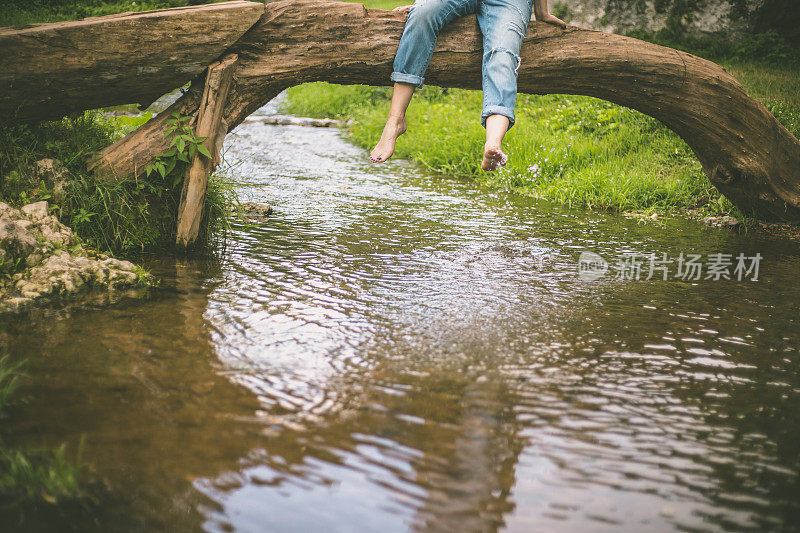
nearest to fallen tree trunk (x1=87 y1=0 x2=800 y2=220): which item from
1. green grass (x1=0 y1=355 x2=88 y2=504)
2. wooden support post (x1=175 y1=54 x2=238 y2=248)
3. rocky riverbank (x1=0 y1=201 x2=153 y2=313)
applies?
wooden support post (x1=175 y1=54 x2=238 y2=248)

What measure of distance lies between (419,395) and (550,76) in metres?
3.18

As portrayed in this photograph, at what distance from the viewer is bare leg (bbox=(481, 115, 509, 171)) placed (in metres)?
4.02

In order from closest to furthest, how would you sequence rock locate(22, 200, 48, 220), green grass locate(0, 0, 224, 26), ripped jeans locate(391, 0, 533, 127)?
rock locate(22, 200, 48, 220) < ripped jeans locate(391, 0, 533, 127) < green grass locate(0, 0, 224, 26)

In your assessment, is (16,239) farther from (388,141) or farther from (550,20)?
(550,20)

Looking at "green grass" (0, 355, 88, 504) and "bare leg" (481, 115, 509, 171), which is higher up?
"bare leg" (481, 115, 509, 171)

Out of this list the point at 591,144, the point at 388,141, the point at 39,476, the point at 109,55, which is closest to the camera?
the point at 39,476

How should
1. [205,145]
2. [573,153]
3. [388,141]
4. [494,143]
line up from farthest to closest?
[573,153]
[388,141]
[205,145]
[494,143]

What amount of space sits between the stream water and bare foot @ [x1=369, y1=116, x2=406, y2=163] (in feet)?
2.23

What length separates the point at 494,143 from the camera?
4059 millimetres

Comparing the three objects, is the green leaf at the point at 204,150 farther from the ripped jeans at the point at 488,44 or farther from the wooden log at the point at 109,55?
the ripped jeans at the point at 488,44

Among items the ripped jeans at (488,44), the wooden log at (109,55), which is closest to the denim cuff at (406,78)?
the ripped jeans at (488,44)

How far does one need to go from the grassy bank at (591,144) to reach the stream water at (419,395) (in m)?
2.28

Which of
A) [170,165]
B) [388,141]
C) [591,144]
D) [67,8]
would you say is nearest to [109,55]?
[170,165]

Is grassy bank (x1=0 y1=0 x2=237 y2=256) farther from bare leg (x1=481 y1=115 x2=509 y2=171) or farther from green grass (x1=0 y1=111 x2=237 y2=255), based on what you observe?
bare leg (x1=481 y1=115 x2=509 y2=171)
